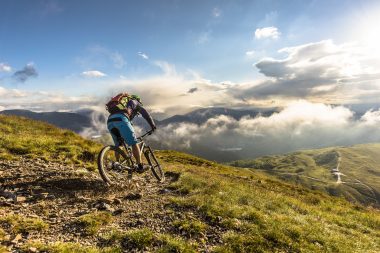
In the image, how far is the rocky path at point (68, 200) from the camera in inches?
376

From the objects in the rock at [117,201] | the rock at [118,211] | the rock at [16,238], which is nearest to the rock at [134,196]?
the rock at [117,201]

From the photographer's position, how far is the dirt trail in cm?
986

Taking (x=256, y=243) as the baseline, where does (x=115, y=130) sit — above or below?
above

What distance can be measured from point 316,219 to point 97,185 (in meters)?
10.7

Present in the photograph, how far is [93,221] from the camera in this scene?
33.4 ft

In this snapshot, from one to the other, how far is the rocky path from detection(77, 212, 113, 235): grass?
0.61ft

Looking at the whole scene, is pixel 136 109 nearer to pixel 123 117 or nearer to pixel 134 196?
pixel 123 117

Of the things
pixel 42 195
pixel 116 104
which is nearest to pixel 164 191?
pixel 116 104

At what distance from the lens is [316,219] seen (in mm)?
15164

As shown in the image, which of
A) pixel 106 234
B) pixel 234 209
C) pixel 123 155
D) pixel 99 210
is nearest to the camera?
pixel 106 234

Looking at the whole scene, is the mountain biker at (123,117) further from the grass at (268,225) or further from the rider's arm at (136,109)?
the grass at (268,225)

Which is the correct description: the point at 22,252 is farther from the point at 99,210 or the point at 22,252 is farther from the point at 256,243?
the point at 256,243

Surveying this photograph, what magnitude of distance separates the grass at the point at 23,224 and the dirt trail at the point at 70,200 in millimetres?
207

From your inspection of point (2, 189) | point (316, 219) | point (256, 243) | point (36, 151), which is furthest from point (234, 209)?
point (36, 151)
